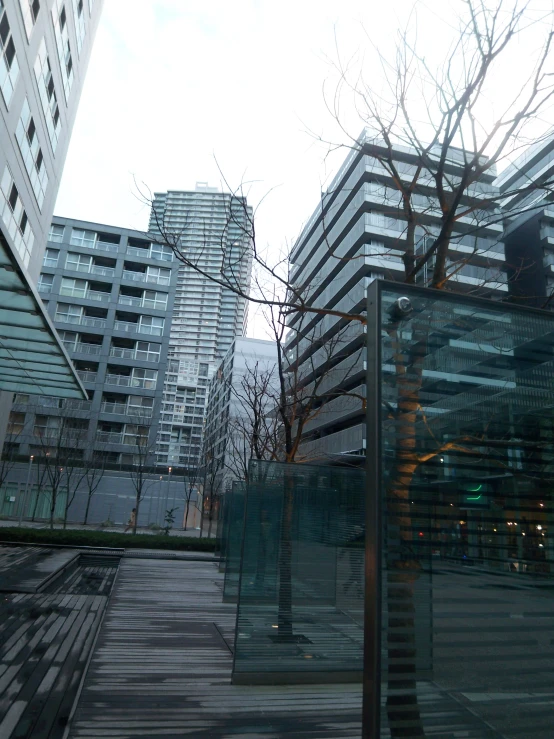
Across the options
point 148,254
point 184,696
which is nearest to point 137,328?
point 148,254

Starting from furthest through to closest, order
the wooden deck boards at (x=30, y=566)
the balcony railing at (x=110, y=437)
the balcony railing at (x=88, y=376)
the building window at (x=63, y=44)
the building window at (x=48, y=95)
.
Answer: the balcony railing at (x=88, y=376) → the balcony railing at (x=110, y=437) → the building window at (x=63, y=44) → the building window at (x=48, y=95) → the wooden deck boards at (x=30, y=566)

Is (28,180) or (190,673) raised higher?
(28,180)

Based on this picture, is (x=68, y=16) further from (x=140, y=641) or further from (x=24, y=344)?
(x=140, y=641)

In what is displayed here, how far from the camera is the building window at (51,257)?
35.8m

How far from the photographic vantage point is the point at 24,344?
11.7m

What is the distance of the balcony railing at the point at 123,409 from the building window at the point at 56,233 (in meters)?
11.5

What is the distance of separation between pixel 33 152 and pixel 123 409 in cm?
2054

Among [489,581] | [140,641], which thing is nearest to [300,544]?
[140,641]

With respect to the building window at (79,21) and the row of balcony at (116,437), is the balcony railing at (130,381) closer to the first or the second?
the row of balcony at (116,437)

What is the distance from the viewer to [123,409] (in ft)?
115

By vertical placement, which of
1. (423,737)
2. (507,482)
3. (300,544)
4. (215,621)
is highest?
(507,482)

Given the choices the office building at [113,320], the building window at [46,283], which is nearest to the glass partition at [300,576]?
the office building at [113,320]

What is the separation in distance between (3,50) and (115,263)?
2506 cm

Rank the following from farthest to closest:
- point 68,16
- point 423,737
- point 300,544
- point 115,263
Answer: point 115,263
point 68,16
point 300,544
point 423,737
